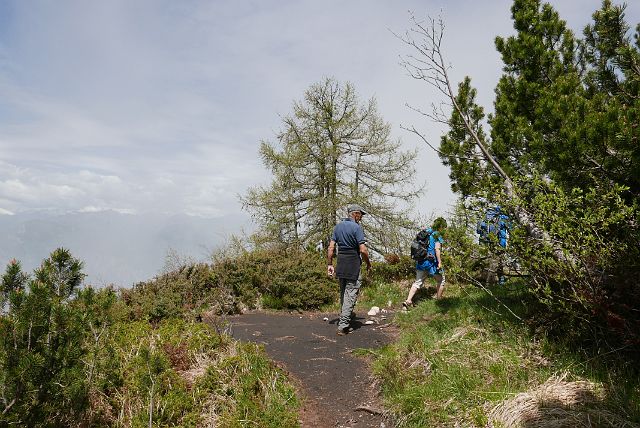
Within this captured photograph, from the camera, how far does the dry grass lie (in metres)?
3.24

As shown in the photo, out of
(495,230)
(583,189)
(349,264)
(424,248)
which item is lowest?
(349,264)

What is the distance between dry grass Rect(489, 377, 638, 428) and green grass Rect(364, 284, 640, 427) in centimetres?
10

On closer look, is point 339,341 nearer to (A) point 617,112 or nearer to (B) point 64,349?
(B) point 64,349

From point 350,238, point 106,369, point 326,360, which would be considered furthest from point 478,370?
point 106,369

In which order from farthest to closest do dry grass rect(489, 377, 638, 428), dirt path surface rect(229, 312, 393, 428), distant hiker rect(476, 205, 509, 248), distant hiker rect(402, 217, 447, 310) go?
1. distant hiker rect(402, 217, 447, 310)
2. distant hiker rect(476, 205, 509, 248)
3. dirt path surface rect(229, 312, 393, 428)
4. dry grass rect(489, 377, 638, 428)

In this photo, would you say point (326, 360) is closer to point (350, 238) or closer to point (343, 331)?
point (343, 331)

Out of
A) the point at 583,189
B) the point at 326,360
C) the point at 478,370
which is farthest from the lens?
the point at 326,360

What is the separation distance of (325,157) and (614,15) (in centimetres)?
1664

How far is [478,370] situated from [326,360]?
2.36 metres

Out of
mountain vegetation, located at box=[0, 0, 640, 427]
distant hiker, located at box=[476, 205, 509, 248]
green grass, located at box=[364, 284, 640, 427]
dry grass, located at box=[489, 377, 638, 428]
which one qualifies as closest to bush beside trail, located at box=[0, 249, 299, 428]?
mountain vegetation, located at box=[0, 0, 640, 427]

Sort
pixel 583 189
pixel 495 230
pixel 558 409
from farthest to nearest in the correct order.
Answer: pixel 495 230
pixel 583 189
pixel 558 409

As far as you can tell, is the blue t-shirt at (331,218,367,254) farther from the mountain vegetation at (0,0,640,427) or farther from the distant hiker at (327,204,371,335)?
the mountain vegetation at (0,0,640,427)

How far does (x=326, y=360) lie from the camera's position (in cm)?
614

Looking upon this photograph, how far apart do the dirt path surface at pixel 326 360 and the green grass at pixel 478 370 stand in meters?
0.31
